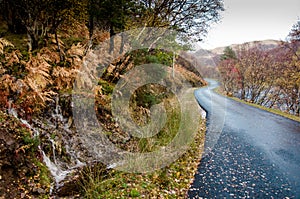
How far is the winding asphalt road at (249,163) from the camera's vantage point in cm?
482

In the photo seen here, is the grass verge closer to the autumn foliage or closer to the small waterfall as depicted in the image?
the small waterfall

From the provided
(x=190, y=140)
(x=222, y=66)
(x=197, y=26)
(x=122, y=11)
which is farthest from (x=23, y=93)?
(x=222, y=66)

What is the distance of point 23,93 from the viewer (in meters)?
5.15

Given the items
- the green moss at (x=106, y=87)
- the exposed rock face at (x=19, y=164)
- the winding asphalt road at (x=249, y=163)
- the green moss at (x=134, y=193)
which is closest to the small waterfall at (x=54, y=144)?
the exposed rock face at (x=19, y=164)

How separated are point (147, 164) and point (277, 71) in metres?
18.9

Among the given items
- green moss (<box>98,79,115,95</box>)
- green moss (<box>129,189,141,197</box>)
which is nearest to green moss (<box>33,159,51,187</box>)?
green moss (<box>129,189,141,197</box>)

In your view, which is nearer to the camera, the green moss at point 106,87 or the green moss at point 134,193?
the green moss at point 134,193

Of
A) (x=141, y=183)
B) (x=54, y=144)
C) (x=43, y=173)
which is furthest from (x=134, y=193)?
(x=54, y=144)

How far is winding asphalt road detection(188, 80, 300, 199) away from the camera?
4820mm

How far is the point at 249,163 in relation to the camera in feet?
20.4

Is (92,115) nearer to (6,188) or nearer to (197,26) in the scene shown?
(6,188)

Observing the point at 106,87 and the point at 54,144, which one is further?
the point at 106,87

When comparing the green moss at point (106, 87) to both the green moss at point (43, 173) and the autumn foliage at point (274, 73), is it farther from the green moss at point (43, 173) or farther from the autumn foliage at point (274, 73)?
the autumn foliage at point (274, 73)

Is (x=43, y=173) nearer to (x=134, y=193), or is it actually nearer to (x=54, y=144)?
(x=54, y=144)
